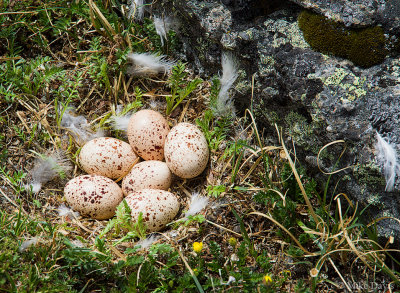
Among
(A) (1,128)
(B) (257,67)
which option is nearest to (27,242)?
(A) (1,128)

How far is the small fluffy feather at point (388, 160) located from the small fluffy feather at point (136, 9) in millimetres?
1987

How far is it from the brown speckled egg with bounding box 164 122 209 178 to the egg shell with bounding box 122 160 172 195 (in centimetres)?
6

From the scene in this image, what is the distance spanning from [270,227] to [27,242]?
145 centimetres

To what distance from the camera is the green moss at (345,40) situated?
208 centimetres

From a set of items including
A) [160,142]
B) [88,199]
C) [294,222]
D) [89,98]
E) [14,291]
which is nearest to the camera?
[14,291]

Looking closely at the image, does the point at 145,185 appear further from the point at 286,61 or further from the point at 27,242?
the point at 286,61

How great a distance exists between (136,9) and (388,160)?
6.94ft

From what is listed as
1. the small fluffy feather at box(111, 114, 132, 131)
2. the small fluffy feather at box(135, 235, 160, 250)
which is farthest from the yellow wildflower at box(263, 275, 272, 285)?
the small fluffy feather at box(111, 114, 132, 131)

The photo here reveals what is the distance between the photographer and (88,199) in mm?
2506

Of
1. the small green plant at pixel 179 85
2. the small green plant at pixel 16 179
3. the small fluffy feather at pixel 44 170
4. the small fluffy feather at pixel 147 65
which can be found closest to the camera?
the small green plant at pixel 16 179

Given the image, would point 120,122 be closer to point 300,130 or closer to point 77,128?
point 77,128

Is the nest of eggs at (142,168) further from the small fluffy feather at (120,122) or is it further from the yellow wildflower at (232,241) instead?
the yellow wildflower at (232,241)

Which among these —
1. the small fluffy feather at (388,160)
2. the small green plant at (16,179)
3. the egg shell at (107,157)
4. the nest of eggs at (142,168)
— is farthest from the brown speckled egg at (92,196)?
the small fluffy feather at (388,160)

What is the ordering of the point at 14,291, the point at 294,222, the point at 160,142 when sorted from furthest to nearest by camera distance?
the point at 160,142 < the point at 294,222 < the point at 14,291
